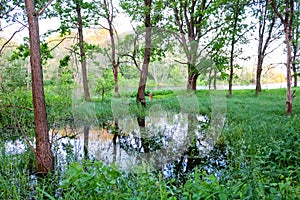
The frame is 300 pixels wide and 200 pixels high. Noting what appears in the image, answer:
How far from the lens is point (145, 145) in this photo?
4.94 meters

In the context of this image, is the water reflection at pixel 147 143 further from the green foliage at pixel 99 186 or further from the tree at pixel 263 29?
the tree at pixel 263 29

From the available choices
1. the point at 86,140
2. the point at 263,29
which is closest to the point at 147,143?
the point at 86,140

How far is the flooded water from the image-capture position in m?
3.84

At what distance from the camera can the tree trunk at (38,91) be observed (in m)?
3.18

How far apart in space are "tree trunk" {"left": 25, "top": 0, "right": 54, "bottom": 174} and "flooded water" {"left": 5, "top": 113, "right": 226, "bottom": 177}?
0.31 m

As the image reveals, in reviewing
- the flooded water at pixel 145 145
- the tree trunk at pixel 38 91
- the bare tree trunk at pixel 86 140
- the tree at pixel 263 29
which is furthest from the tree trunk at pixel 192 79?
the tree at pixel 263 29

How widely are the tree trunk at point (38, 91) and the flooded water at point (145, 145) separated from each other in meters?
0.31

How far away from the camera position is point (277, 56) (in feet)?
57.4

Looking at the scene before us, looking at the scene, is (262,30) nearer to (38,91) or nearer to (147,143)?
→ (147,143)

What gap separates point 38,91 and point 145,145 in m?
2.37

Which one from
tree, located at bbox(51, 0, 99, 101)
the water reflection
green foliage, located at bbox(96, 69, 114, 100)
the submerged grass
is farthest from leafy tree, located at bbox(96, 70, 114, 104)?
the submerged grass

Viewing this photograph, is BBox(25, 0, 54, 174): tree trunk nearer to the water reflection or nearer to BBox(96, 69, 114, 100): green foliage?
the water reflection

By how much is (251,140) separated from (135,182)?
213 centimetres

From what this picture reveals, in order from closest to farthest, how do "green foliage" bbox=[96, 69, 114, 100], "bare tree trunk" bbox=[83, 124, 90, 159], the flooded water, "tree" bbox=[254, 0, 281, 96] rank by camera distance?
the flooded water, "bare tree trunk" bbox=[83, 124, 90, 159], "green foliage" bbox=[96, 69, 114, 100], "tree" bbox=[254, 0, 281, 96]
